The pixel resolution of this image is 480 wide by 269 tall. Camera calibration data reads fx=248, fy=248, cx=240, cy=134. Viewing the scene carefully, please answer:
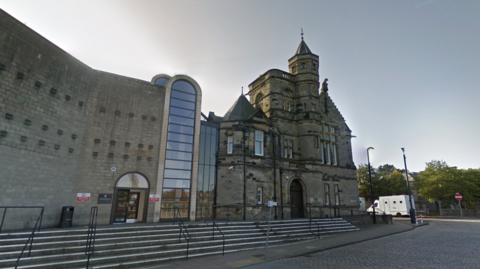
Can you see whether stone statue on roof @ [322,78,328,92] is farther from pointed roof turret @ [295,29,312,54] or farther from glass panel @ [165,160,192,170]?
glass panel @ [165,160,192,170]

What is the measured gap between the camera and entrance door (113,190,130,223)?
1578cm

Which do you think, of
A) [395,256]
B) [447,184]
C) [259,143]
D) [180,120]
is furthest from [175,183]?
[447,184]

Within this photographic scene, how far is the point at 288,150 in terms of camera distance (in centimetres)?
2488

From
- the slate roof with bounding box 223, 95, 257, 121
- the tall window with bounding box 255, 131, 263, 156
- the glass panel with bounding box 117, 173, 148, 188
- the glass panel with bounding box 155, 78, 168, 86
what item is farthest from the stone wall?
the tall window with bounding box 255, 131, 263, 156

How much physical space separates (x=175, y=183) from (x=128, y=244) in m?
6.89

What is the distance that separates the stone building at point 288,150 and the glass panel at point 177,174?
9.40 ft

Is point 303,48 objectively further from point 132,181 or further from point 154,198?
point 132,181

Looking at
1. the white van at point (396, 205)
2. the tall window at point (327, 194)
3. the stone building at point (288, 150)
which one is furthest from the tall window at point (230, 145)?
the white van at point (396, 205)

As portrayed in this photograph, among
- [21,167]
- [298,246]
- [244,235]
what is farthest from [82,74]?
[298,246]

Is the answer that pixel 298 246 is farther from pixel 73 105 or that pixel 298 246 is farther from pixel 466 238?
pixel 73 105

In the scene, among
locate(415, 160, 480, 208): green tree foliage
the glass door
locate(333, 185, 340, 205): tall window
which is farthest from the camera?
locate(415, 160, 480, 208): green tree foliage

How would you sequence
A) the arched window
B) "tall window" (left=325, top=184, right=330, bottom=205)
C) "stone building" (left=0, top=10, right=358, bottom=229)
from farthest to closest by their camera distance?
the arched window
"tall window" (left=325, top=184, right=330, bottom=205)
"stone building" (left=0, top=10, right=358, bottom=229)

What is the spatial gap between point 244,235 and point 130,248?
6.50 metres

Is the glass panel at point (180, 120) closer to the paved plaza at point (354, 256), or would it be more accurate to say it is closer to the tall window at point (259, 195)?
the tall window at point (259, 195)
